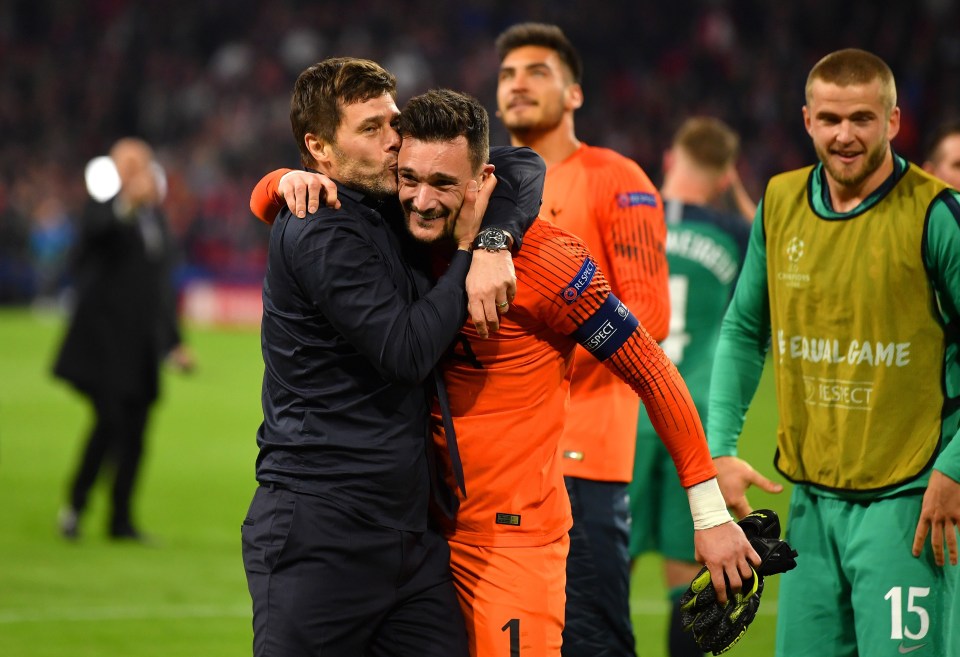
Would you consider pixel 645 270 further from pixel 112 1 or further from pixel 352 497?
pixel 112 1

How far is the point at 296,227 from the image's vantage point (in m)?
3.35

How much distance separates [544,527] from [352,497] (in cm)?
57

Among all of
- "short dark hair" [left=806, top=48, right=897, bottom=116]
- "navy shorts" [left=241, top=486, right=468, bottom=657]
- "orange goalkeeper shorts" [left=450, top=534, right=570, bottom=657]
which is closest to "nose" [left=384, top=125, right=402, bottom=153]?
"navy shorts" [left=241, top=486, right=468, bottom=657]

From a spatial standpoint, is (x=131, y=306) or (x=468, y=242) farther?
(x=131, y=306)

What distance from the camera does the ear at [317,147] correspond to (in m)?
3.60

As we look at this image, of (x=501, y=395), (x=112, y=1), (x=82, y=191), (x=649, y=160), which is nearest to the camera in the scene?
(x=501, y=395)

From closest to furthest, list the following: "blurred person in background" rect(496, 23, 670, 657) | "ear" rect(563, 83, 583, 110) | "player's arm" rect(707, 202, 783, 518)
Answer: "player's arm" rect(707, 202, 783, 518), "blurred person in background" rect(496, 23, 670, 657), "ear" rect(563, 83, 583, 110)

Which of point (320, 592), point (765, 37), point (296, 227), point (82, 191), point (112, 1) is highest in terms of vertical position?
point (112, 1)

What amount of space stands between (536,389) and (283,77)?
26332mm

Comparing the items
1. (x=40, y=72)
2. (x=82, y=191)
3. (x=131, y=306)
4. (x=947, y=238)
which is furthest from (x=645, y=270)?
(x=40, y=72)

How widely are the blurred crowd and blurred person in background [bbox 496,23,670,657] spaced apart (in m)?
16.9

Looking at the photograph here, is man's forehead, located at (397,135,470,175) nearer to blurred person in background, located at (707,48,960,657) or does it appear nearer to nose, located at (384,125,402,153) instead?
nose, located at (384,125,402,153)

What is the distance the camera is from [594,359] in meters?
4.73

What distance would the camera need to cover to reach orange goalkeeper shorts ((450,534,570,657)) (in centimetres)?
345
